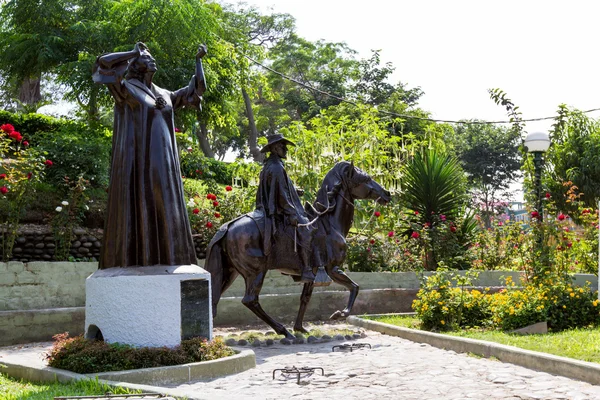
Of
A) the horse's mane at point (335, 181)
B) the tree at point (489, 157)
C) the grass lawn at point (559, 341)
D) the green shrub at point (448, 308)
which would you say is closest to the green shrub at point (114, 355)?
the grass lawn at point (559, 341)


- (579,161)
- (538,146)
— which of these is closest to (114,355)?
(538,146)

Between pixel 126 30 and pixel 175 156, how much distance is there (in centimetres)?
1226

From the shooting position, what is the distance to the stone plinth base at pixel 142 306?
314 inches

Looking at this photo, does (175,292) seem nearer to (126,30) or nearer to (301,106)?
(126,30)

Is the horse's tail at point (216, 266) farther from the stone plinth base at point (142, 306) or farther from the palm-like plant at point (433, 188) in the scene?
the palm-like plant at point (433, 188)

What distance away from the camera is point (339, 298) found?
1530 centimetres

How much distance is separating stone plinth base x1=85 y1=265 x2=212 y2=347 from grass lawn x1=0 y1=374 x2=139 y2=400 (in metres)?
1.02

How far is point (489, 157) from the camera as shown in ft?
183

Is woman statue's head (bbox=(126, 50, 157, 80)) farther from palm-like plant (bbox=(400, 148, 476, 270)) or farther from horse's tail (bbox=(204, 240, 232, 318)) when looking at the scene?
palm-like plant (bbox=(400, 148, 476, 270))

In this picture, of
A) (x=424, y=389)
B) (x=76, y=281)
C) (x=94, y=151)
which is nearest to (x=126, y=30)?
(x=94, y=151)

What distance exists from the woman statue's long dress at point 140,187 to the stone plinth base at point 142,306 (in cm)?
28

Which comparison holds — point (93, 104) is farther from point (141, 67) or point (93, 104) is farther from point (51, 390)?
point (51, 390)

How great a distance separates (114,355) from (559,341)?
5369 mm

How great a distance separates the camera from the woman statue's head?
8.92 metres
